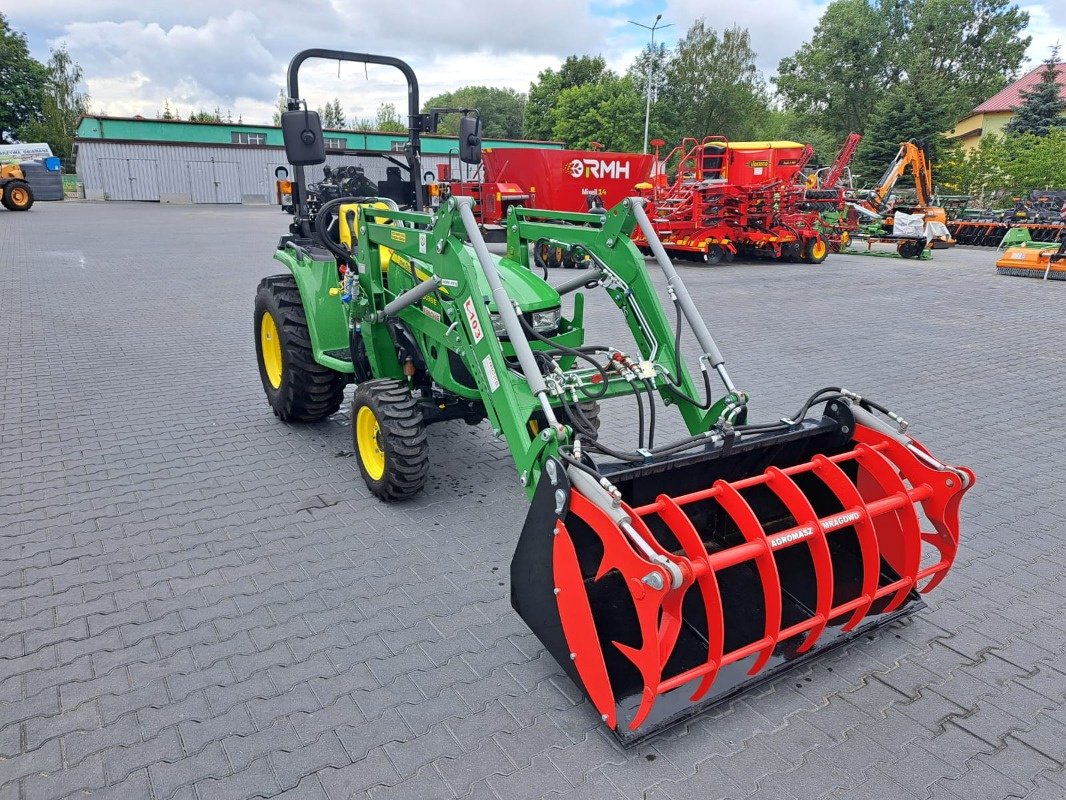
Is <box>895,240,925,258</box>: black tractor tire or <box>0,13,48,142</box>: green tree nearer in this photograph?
<box>895,240,925,258</box>: black tractor tire

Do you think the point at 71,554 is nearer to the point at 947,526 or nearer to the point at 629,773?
the point at 629,773

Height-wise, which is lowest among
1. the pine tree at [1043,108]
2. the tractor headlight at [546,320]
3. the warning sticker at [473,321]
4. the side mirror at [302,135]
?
the tractor headlight at [546,320]

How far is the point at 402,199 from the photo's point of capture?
19.0ft

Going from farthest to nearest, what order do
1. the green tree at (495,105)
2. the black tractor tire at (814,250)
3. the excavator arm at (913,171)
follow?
the green tree at (495,105), the excavator arm at (913,171), the black tractor tire at (814,250)

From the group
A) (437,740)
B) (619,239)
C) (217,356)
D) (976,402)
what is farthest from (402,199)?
(976,402)

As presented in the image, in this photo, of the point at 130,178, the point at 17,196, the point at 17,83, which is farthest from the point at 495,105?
the point at 17,196

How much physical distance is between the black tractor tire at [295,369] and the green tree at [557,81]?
170 ft

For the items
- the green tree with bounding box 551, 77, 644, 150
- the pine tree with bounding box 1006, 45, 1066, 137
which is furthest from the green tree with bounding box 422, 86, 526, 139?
the pine tree with bounding box 1006, 45, 1066, 137

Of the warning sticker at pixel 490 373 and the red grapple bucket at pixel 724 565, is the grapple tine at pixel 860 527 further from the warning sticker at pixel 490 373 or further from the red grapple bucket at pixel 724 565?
the warning sticker at pixel 490 373

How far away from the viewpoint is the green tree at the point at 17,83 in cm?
4506

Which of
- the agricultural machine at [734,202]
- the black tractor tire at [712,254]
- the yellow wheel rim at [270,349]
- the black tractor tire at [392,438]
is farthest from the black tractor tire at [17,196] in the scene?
the black tractor tire at [392,438]

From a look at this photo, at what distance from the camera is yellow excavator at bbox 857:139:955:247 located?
64.6ft

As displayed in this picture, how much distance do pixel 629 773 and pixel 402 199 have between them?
4.67 m

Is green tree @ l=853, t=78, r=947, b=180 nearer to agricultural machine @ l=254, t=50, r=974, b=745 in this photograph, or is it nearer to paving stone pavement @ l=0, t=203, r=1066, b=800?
paving stone pavement @ l=0, t=203, r=1066, b=800
